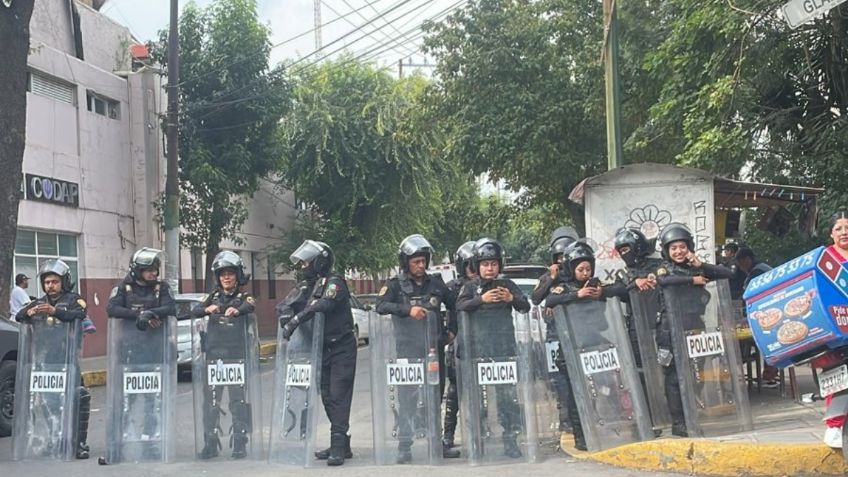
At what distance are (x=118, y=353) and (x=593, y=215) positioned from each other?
5486 millimetres

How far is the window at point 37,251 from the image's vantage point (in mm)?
16781

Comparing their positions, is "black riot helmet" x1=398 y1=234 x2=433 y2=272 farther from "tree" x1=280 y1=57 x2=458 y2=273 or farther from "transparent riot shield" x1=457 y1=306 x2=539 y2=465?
"tree" x1=280 y1=57 x2=458 y2=273

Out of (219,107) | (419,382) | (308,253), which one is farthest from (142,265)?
(219,107)

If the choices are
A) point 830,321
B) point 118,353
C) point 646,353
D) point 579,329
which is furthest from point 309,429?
point 830,321

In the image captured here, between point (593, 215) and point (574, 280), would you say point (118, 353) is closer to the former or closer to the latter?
point (574, 280)

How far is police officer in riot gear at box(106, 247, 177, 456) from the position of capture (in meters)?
7.41

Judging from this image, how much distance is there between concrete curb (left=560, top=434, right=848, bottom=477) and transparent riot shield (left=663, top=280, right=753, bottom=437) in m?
0.67

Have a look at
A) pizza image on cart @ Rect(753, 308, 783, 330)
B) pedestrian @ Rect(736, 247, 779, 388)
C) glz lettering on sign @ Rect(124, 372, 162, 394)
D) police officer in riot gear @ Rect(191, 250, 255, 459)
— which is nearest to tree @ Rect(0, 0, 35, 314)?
glz lettering on sign @ Rect(124, 372, 162, 394)

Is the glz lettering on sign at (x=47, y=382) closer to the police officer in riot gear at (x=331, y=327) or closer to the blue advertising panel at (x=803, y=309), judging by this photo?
the police officer in riot gear at (x=331, y=327)

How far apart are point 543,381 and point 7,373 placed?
18.0 ft

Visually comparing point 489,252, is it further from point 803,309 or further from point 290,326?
point 803,309

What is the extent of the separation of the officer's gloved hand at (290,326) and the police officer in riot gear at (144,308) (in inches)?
43.6

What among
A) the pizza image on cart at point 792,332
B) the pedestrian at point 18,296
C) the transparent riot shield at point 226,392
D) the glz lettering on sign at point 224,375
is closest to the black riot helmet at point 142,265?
the transparent riot shield at point 226,392

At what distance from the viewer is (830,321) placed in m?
5.38
